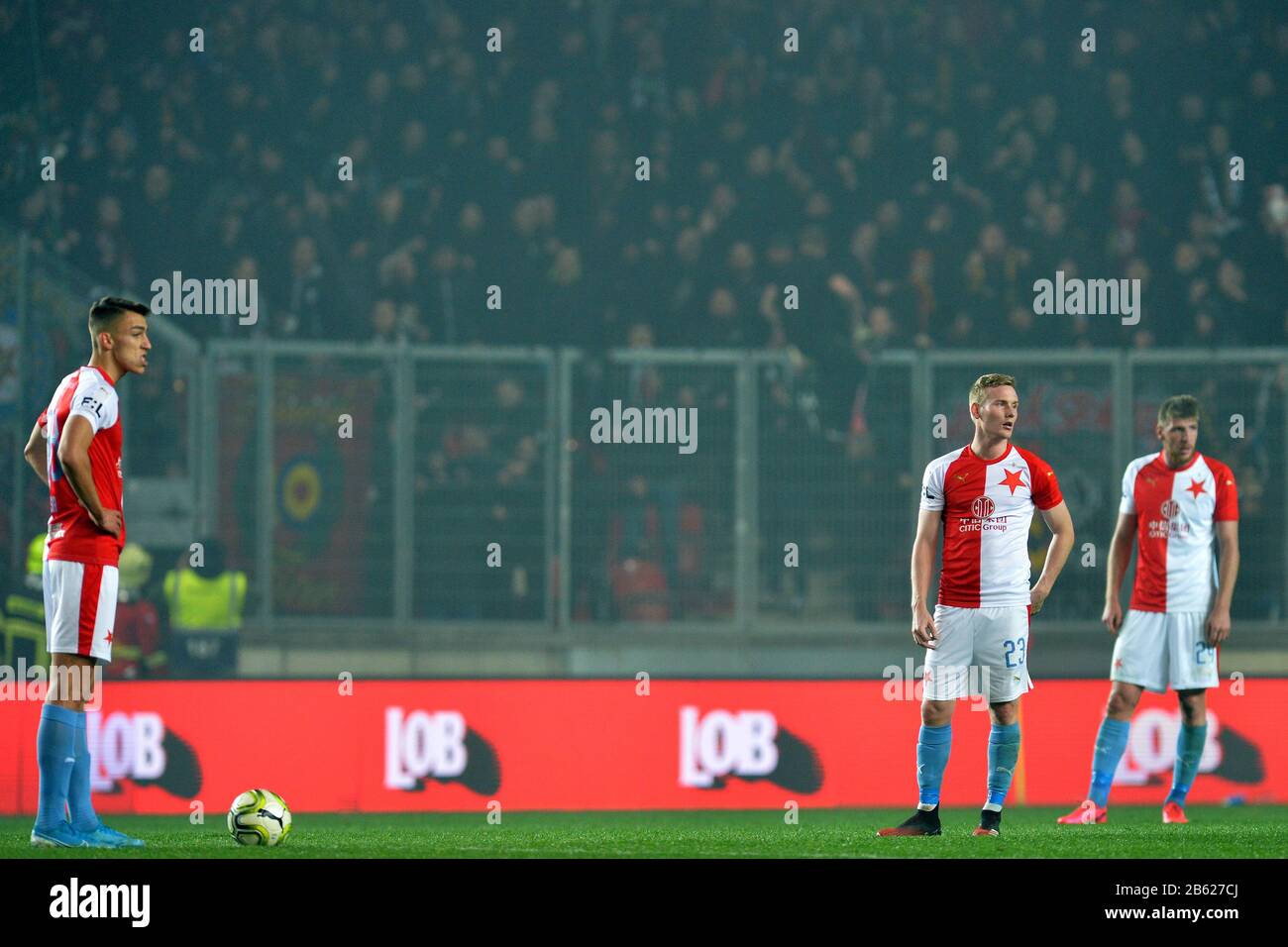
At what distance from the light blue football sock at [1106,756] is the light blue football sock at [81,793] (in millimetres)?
4408

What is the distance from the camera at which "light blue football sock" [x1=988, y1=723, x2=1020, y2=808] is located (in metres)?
6.87

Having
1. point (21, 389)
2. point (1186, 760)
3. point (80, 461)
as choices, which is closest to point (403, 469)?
point (21, 389)

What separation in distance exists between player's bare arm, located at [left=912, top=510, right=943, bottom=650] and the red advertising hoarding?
11.2 feet

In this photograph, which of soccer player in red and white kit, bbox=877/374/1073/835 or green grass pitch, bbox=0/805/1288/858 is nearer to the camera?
green grass pitch, bbox=0/805/1288/858

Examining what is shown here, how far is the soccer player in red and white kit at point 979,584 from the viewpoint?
677 cm

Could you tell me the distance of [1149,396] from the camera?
1143 cm

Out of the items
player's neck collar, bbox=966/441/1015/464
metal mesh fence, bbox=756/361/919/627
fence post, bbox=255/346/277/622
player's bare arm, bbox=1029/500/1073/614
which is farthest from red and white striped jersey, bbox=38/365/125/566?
metal mesh fence, bbox=756/361/919/627

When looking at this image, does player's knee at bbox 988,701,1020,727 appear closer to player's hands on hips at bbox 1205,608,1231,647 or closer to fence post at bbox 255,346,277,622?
player's hands on hips at bbox 1205,608,1231,647

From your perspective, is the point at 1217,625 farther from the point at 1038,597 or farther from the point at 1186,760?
the point at 1038,597

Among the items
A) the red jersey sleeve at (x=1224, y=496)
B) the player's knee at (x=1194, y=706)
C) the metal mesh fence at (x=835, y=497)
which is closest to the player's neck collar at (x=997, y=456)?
the red jersey sleeve at (x=1224, y=496)

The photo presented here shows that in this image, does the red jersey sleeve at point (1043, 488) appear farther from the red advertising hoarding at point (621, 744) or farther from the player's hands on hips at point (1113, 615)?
the red advertising hoarding at point (621, 744)
